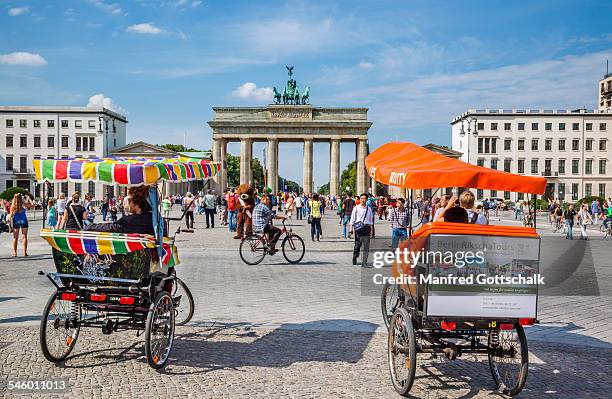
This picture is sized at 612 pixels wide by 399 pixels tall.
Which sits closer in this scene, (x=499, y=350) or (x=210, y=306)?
(x=499, y=350)

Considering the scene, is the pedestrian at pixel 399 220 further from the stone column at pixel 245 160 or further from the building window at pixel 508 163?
the building window at pixel 508 163

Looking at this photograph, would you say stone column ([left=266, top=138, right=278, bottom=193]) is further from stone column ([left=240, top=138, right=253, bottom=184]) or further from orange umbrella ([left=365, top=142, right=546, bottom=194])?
orange umbrella ([left=365, top=142, right=546, bottom=194])

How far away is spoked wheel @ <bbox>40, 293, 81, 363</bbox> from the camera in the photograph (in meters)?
6.41

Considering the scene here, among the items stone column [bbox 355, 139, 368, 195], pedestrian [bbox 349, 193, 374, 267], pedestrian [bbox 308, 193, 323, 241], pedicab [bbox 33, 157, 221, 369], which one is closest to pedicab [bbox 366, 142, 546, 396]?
pedicab [bbox 33, 157, 221, 369]

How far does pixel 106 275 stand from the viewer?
6586 millimetres

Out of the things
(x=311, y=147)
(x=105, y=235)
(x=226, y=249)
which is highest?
(x=311, y=147)

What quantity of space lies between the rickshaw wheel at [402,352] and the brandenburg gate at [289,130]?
77.9 metres

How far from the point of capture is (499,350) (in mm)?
5805

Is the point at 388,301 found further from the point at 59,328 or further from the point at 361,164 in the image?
the point at 361,164

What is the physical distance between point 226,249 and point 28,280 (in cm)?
806

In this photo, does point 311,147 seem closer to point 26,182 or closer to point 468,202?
point 26,182

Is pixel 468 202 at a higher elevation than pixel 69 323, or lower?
higher

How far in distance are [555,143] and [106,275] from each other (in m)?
108

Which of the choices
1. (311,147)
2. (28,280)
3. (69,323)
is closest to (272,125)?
(311,147)
